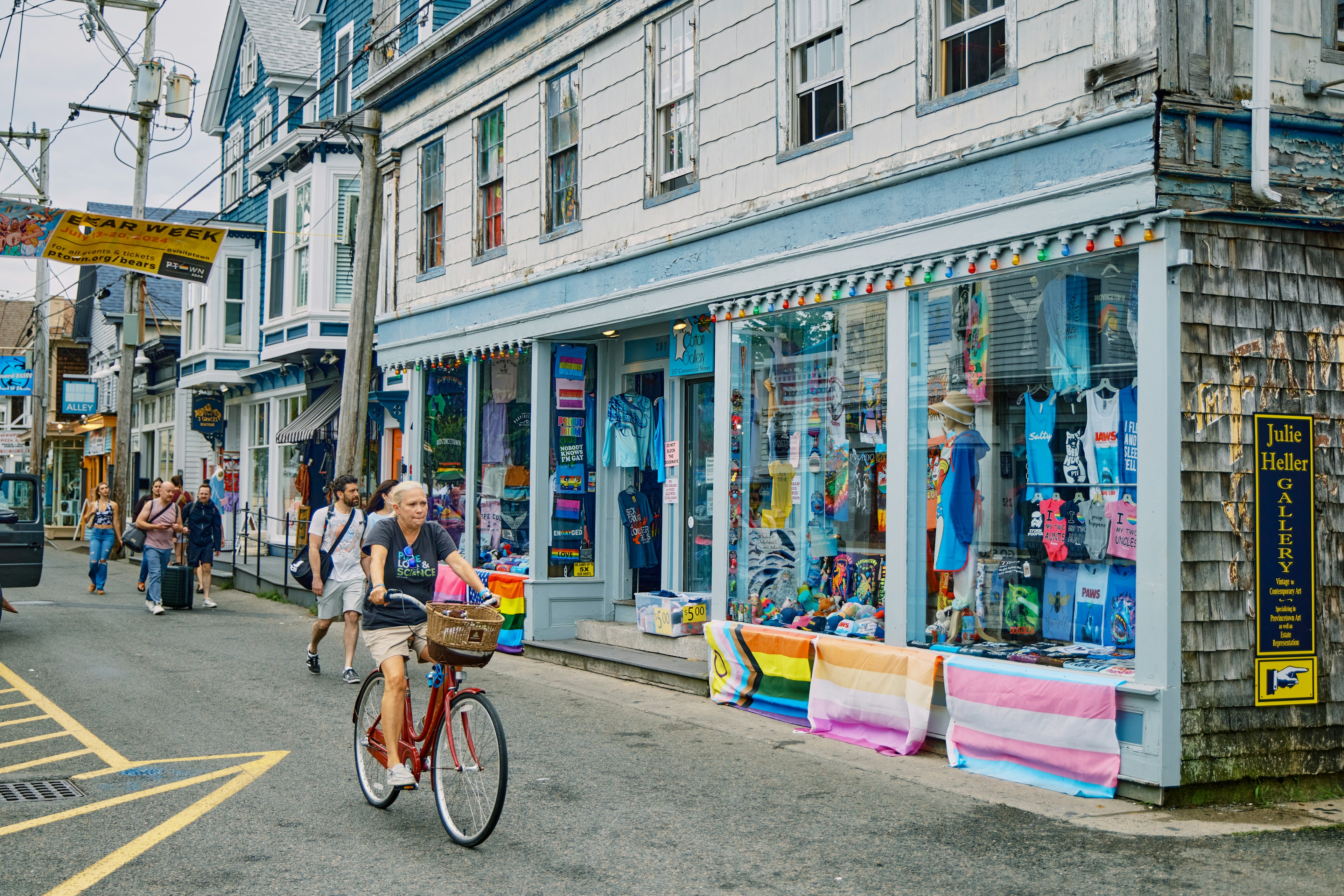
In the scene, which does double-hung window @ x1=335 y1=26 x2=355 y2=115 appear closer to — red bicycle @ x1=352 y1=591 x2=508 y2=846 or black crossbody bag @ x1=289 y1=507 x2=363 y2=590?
black crossbody bag @ x1=289 y1=507 x2=363 y2=590

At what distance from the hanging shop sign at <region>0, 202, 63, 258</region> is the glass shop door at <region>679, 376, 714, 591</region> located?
11823 mm

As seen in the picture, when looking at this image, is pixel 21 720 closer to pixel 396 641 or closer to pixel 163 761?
pixel 163 761

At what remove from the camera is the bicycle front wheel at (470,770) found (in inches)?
223

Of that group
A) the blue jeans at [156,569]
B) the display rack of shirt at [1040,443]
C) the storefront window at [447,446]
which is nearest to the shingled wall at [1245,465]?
the display rack of shirt at [1040,443]

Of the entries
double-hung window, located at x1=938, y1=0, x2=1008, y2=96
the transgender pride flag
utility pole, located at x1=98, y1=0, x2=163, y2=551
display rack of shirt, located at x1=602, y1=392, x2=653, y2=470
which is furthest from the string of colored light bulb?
utility pole, located at x1=98, y1=0, x2=163, y2=551

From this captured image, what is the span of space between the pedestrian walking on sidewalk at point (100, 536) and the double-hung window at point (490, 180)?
28.4ft

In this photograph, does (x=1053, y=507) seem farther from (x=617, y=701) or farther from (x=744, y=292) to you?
(x=617, y=701)

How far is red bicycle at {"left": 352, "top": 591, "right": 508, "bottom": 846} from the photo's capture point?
5.70m

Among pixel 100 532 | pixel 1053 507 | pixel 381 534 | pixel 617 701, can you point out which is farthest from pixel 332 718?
pixel 100 532

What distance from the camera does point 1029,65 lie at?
7617 millimetres

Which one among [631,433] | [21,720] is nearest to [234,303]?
[631,433]

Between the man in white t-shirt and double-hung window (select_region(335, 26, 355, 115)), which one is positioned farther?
double-hung window (select_region(335, 26, 355, 115))

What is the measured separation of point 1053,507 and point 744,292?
131 inches

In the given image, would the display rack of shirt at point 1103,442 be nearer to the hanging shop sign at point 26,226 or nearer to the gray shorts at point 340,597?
the gray shorts at point 340,597
